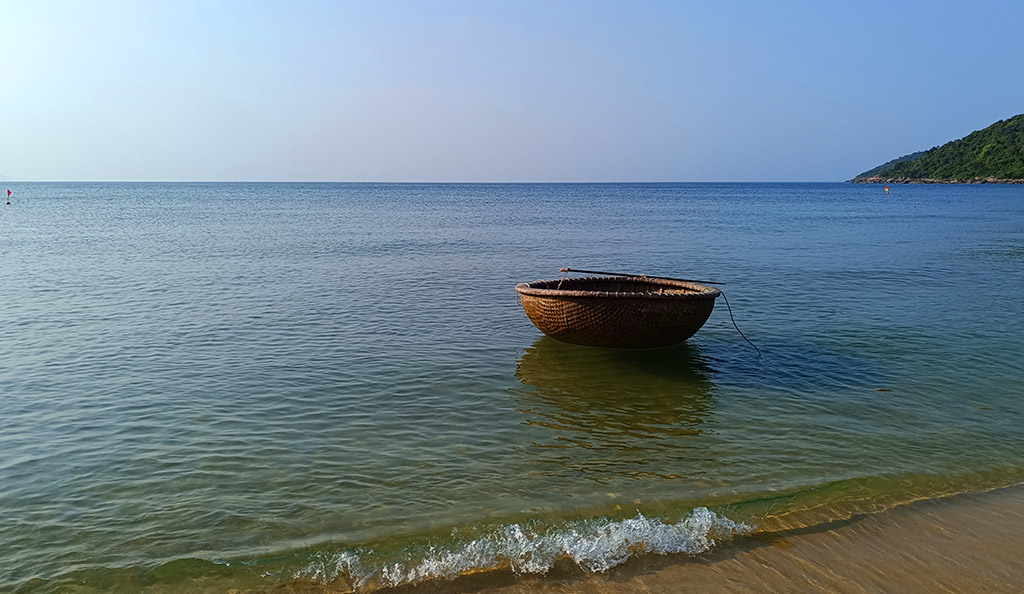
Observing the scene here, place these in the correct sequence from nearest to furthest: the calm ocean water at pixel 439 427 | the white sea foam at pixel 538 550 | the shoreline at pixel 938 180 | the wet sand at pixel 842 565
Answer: the wet sand at pixel 842 565 < the white sea foam at pixel 538 550 < the calm ocean water at pixel 439 427 < the shoreline at pixel 938 180

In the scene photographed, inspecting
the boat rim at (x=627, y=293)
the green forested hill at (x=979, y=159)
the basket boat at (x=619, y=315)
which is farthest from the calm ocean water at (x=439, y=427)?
the green forested hill at (x=979, y=159)

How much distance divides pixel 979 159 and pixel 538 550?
156 metres

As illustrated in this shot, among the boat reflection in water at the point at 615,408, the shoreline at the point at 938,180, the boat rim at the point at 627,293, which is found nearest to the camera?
the boat reflection in water at the point at 615,408

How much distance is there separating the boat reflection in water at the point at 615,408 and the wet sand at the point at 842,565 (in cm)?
136

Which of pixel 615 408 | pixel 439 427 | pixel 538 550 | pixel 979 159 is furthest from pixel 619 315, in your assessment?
pixel 979 159

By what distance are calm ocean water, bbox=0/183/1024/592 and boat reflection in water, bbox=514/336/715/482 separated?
1.9 inches

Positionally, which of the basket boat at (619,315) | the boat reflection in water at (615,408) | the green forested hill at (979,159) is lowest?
the boat reflection in water at (615,408)

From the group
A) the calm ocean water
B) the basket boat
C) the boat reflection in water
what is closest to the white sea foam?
the calm ocean water

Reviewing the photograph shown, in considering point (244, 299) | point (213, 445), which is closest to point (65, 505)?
point (213, 445)

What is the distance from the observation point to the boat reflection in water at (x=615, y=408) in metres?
6.71

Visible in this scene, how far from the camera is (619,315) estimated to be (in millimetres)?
9609

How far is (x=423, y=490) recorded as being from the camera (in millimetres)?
6102

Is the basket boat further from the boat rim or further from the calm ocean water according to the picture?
the calm ocean water

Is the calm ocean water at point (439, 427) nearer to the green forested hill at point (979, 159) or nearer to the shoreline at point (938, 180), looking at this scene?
the shoreline at point (938, 180)
